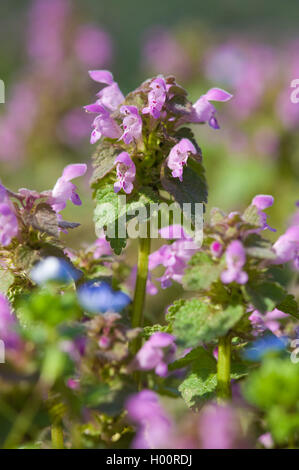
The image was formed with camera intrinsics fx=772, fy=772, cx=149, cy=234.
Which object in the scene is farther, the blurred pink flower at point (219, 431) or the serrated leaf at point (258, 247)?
the serrated leaf at point (258, 247)

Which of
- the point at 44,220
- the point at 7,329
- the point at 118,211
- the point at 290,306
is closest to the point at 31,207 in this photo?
the point at 44,220

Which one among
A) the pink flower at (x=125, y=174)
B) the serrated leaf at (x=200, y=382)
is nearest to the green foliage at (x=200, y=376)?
the serrated leaf at (x=200, y=382)

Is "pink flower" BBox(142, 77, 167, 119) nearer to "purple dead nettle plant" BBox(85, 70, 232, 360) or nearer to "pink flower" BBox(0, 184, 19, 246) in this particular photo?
"purple dead nettle plant" BBox(85, 70, 232, 360)

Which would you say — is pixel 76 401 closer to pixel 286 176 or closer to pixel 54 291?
pixel 54 291

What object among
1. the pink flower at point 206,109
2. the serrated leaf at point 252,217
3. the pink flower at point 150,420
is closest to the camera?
the pink flower at point 150,420

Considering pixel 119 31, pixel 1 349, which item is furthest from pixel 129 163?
pixel 119 31

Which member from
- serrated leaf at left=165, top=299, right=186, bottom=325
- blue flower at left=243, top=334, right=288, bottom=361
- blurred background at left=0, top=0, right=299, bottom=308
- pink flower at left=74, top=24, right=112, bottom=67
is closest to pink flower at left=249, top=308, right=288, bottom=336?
blue flower at left=243, top=334, right=288, bottom=361

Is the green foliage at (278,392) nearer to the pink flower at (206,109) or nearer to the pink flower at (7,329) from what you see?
the pink flower at (7,329)
